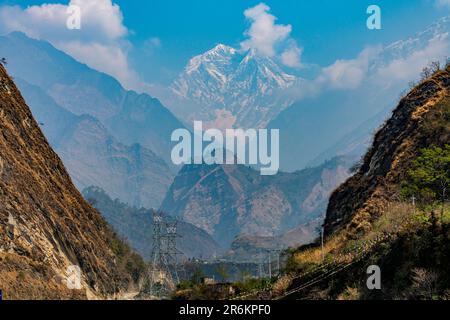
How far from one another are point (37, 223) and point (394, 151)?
4670 centimetres

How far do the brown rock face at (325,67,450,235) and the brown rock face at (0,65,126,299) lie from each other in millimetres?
36227

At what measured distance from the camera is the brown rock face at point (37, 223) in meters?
67.0

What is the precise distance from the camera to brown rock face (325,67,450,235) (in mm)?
71938

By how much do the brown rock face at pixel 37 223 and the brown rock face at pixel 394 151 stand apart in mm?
36227

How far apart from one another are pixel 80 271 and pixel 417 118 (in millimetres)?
51081

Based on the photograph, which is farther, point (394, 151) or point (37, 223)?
point (394, 151)

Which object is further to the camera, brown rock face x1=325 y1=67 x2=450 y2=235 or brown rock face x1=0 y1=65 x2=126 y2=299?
brown rock face x1=325 y1=67 x2=450 y2=235

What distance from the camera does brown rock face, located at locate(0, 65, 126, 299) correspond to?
6700 cm

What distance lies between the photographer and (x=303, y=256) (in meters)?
79.9

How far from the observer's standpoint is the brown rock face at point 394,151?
71.9m

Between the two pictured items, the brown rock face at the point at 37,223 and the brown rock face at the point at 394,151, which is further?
the brown rock face at the point at 394,151

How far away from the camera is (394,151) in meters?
79.2
